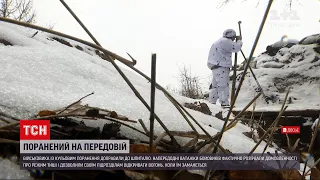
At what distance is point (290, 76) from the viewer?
771 centimetres

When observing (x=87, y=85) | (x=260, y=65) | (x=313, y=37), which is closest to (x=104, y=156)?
(x=87, y=85)

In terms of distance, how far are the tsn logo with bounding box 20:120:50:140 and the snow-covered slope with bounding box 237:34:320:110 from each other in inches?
239

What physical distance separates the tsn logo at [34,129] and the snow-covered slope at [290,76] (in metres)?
6.08

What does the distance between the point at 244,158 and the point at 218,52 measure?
5.49 meters

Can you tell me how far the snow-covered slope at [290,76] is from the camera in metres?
6.54

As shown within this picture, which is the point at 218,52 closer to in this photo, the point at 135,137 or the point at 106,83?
the point at 106,83

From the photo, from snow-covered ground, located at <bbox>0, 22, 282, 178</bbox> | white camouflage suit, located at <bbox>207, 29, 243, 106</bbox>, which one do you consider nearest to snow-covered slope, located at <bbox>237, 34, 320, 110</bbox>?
white camouflage suit, located at <bbox>207, 29, 243, 106</bbox>

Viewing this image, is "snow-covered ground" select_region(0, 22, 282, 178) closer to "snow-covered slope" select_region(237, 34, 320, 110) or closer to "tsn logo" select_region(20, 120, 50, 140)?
"tsn logo" select_region(20, 120, 50, 140)

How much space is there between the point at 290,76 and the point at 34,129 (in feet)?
27.7

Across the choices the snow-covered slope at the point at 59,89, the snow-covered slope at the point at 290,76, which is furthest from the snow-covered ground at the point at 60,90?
the snow-covered slope at the point at 290,76

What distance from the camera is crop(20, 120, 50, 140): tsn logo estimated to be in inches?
16.8

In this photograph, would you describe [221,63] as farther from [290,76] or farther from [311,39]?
[311,39]

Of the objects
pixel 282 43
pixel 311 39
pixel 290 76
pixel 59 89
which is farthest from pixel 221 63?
pixel 282 43

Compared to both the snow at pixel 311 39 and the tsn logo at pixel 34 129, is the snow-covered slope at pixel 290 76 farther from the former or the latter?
the tsn logo at pixel 34 129
